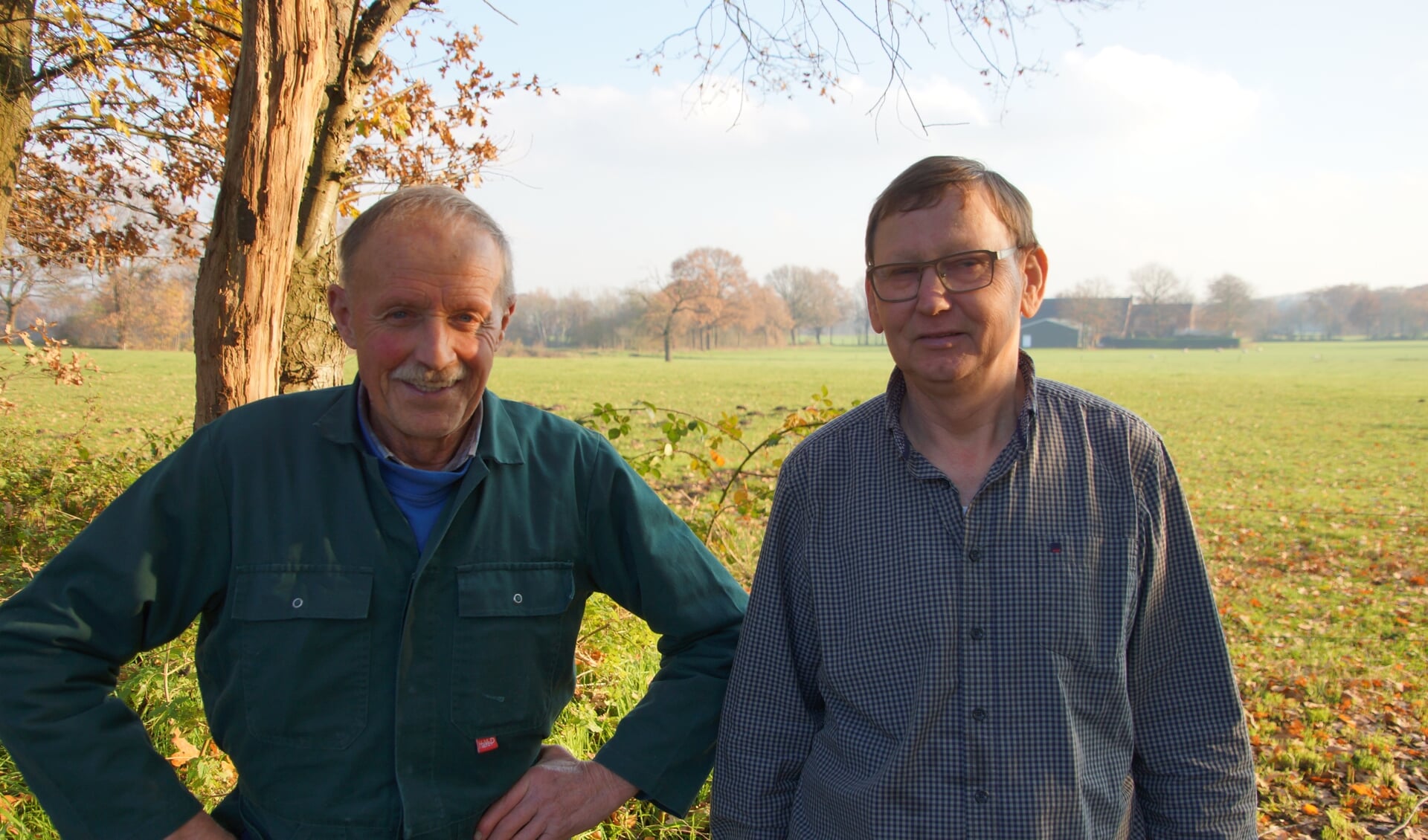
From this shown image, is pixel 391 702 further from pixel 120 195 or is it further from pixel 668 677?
pixel 120 195

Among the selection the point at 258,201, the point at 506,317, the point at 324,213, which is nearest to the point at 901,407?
the point at 506,317

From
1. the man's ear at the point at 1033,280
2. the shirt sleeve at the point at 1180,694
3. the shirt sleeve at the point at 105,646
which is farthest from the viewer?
the man's ear at the point at 1033,280

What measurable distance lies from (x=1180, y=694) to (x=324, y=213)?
4.68 metres

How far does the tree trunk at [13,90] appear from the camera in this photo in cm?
632

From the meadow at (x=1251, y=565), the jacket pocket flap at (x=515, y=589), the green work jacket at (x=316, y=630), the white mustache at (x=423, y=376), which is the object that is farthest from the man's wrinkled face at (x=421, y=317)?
the meadow at (x=1251, y=565)

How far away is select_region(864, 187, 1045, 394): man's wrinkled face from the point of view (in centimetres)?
189

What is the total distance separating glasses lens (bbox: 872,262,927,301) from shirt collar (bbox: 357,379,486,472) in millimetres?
910

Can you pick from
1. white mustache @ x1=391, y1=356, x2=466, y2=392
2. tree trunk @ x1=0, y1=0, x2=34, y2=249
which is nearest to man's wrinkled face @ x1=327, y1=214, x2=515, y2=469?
white mustache @ x1=391, y1=356, x2=466, y2=392

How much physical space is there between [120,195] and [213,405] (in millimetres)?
6213

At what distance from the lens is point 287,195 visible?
3.73 m

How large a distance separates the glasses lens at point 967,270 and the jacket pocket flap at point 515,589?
101 cm

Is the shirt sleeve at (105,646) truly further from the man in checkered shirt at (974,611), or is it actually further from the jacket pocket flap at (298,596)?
the man in checkered shirt at (974,611)

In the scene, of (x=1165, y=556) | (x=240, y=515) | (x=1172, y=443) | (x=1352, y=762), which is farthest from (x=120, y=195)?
(x=1172, y=443)

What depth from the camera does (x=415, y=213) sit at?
6.24ft
